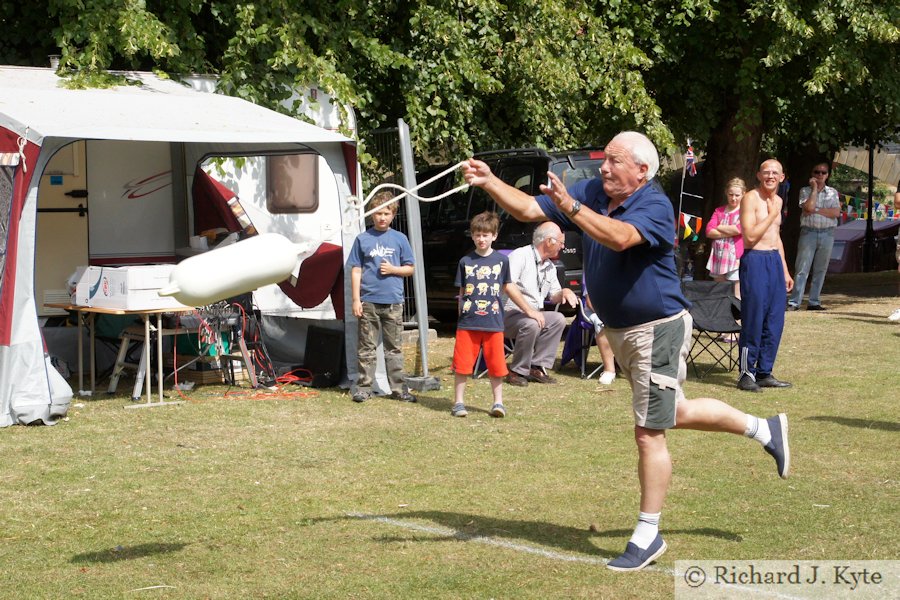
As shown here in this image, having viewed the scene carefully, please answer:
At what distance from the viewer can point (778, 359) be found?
11742 mm

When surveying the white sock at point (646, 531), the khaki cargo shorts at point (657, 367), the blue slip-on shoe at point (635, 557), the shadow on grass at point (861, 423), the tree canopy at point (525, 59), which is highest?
the tree canopy at point (525, 59)

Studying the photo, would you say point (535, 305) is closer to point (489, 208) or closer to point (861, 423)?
point (861, 423)

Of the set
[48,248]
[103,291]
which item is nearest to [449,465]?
[103,291]

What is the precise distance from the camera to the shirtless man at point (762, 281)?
991 centimetres

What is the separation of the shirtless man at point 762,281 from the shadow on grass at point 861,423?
1.34 metres

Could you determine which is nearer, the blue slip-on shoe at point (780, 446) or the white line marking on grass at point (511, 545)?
the white line marking on grass at point (511, 545)

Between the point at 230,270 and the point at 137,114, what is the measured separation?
525 centimetres

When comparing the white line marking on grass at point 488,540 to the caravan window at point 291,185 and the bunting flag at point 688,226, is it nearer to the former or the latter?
the caravan window at point 291,185

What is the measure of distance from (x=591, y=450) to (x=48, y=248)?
6.71 metres

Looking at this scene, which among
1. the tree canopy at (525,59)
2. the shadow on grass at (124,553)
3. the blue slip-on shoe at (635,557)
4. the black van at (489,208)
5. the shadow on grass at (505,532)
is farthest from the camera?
the black van at (489,208)

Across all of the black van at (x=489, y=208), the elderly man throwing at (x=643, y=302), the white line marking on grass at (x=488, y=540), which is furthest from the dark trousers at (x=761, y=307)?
the white line marking on grass at (x=488, y=540)

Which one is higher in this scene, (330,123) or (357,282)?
(330,123)

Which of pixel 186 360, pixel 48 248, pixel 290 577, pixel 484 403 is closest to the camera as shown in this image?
pixel 290 577

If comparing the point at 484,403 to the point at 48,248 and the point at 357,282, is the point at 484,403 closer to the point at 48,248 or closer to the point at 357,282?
the point at 357,282
